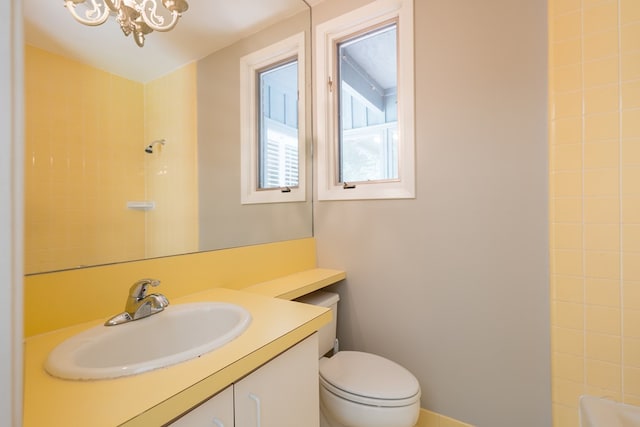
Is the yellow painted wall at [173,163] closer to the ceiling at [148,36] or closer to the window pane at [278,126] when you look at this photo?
the ceiling at [148,36]

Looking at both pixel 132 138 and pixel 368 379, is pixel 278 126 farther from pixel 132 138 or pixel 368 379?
pixel 368 379

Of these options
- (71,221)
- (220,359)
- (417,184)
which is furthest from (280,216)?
(220,359)

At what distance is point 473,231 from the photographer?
1308 millimetres

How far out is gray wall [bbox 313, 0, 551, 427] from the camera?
3.89ft


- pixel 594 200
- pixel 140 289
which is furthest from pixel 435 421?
pixel 140 289

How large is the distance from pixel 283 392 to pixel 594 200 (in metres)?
1.31

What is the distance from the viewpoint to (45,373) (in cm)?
59

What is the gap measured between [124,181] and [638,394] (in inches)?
79.7

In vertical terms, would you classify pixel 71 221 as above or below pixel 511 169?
below

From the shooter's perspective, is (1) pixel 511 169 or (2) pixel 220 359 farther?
(1) pixel 511 169

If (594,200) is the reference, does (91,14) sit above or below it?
above

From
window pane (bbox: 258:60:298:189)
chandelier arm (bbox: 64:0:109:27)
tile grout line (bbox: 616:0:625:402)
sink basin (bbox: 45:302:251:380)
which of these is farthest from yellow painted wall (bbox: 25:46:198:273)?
tile grout line (bbox: 616:0:625:402)

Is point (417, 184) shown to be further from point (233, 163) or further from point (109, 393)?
point (109, 393)

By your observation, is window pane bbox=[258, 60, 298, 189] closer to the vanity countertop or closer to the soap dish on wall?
the soap dish on wall
